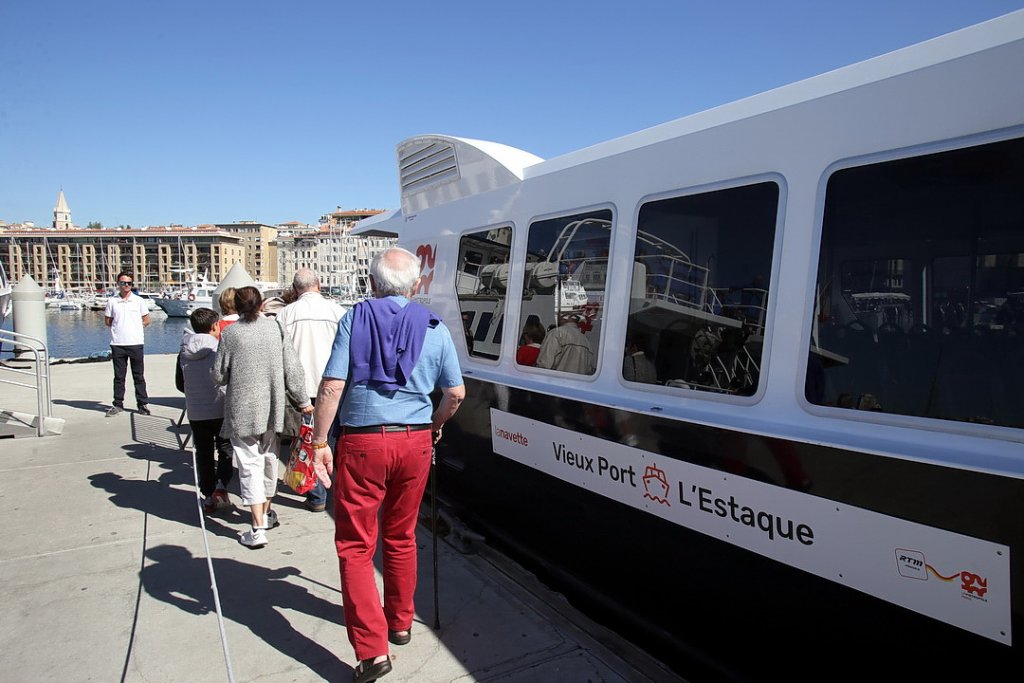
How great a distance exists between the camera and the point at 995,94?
2039mm

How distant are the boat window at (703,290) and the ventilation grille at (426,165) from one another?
8.02ft

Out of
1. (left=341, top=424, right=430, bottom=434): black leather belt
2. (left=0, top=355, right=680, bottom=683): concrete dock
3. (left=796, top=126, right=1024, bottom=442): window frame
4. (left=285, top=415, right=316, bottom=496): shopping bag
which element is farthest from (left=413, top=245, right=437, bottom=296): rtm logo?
(left=796, top=126, right=1024, bottom=442): window frame

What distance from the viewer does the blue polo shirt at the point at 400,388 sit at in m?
2.87

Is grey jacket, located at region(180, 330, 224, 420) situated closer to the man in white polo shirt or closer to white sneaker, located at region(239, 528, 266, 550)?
white sneaker, located at region(239, 528, 266, 550)

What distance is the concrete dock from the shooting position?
3.05 meters

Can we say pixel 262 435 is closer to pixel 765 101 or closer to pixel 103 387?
pixel 765 101

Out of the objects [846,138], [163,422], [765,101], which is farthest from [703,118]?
[163,422]

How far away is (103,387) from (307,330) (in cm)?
789

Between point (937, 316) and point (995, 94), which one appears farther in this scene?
point (937, 316)

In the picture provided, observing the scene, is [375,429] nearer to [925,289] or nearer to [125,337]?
[925,289]

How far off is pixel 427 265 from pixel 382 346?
281 centimetres

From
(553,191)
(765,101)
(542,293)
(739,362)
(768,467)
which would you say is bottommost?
(768,467)

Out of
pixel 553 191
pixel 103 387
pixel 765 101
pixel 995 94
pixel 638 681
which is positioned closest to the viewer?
pixel 995 94

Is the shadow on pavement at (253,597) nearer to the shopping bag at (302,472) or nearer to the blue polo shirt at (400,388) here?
the shopping bag at (302,472)
